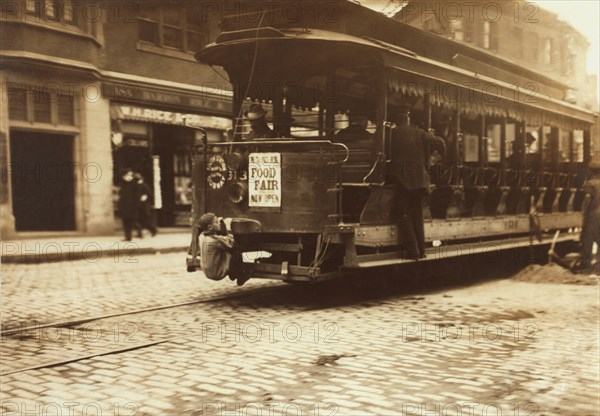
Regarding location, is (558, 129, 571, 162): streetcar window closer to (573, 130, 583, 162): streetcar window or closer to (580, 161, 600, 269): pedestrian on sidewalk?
(573, 130, 583, 162): streetcar window

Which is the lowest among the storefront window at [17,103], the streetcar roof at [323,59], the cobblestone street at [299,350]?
the cobblestone street at [299,350]

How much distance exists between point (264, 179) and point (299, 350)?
2858 millimetres

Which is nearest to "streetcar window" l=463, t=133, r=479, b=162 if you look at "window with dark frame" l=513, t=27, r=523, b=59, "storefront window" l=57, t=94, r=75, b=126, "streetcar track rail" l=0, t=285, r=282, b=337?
"streetcar track rail" l=0, t=285, r=282, b=337

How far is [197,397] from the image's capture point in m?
4.31

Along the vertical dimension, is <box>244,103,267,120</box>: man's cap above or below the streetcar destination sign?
above

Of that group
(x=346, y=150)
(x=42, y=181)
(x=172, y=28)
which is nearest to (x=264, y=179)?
(x=346, y=150)

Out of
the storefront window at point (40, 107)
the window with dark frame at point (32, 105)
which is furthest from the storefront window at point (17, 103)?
the storefront window at point (40, 107)

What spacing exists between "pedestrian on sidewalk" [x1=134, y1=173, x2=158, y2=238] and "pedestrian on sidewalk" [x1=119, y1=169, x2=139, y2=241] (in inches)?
9.8

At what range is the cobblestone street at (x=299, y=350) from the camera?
4203 mm

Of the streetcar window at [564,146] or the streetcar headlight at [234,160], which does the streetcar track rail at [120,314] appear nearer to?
the streetcar headlight at [234,160]

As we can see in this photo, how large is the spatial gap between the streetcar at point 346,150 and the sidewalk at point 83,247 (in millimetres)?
4424

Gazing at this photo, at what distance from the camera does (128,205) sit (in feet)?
52.9

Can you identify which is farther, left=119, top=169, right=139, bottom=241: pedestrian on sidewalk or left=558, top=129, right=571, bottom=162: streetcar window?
left=119, top=169, right=139, bottom=241: pedestrian on sidewalk

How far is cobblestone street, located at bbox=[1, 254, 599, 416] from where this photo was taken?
13.8 ft
